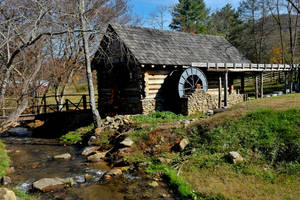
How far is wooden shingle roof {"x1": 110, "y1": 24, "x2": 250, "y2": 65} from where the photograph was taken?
14.2 m

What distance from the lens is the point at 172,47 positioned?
1620 cm

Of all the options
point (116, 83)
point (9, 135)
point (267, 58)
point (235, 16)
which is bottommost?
point (9, 135)

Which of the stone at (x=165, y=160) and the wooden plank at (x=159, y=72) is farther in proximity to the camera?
the wooden plank at (x=159, y=72)

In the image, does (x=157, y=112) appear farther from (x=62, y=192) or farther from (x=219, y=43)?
(x=219, y=43)

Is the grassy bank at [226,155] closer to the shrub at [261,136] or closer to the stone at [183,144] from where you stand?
the shrub at [261,136]

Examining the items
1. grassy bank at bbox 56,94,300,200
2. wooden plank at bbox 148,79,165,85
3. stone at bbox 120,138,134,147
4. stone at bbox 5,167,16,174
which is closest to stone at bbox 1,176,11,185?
stone at bbox 5,167,16,174

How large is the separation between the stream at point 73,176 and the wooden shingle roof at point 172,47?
238 inches

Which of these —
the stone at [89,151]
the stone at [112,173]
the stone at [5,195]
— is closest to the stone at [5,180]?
the stone at [5,195]

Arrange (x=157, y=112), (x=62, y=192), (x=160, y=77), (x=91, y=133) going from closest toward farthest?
(x=62, y=192) → (x=91, y=133) → (x=157, y=112) → (x=160, y=77)

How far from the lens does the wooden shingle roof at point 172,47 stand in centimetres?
1420

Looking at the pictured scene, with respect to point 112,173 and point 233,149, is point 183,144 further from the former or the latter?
point 112,173

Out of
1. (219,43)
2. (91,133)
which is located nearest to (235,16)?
(219,43)

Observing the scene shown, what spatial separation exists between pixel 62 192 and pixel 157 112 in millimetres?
7707

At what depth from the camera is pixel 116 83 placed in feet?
52.0
